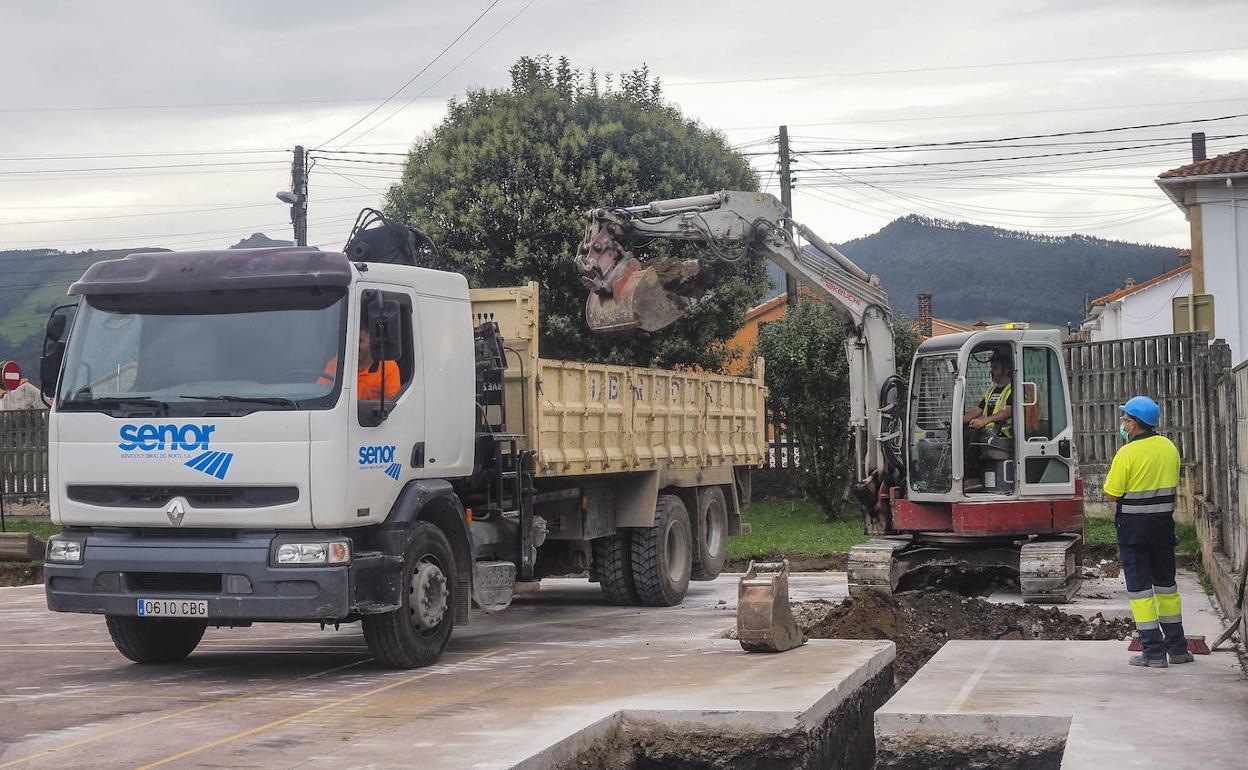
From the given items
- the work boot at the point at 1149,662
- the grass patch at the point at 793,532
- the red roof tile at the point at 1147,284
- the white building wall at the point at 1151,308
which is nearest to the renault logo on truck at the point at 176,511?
the work boot at the point at 1149,662

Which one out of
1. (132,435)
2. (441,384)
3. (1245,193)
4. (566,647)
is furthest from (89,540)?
(1245,193)

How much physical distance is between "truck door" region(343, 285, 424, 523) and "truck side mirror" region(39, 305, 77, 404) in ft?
6.86

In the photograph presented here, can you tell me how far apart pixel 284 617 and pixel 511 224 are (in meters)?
16.3

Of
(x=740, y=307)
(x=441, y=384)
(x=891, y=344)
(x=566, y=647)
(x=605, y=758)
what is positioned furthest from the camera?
(x=740, y=307)

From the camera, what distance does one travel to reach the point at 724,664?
33.6 ft

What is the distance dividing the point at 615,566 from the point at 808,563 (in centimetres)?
551

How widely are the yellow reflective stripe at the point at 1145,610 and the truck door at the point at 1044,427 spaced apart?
16.0 ft

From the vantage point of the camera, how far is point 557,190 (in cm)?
2481

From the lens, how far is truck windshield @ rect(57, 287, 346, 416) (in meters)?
9.38

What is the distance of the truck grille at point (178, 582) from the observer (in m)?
9.35

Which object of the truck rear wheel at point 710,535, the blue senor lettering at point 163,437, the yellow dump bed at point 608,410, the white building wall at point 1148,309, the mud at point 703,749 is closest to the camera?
the mud at point 703,749

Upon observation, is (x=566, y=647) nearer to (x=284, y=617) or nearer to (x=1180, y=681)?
(x=284, y=617)

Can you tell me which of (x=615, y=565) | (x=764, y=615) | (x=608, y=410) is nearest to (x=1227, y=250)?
(x=615, y=565)

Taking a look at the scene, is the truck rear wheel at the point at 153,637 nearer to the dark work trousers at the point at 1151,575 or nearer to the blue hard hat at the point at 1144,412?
the dark work trousers at the point at 1151,575
